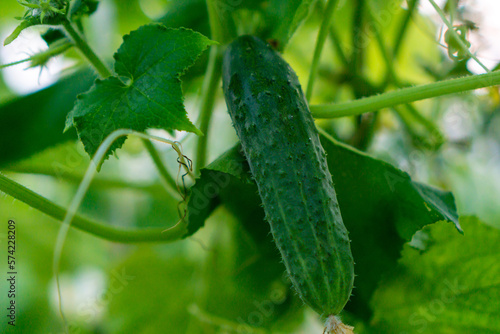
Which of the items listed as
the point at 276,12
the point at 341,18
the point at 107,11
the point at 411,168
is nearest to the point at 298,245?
the point at 276,12

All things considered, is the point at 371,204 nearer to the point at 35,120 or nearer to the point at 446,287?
the point at 446,287

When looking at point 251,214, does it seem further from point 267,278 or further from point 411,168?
point 411,168

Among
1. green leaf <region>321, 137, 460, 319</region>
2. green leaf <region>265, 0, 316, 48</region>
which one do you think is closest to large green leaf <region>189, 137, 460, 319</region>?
green leaf <region>321, 137, 460, 319</region>

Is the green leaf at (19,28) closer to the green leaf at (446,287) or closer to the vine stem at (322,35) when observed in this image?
the vine stem at (322,35)

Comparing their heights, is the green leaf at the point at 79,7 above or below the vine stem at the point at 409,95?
above

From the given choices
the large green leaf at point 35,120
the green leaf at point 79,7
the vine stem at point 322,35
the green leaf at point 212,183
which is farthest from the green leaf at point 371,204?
the large green leaf at point 35,120

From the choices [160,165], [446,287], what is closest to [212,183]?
[160,165]

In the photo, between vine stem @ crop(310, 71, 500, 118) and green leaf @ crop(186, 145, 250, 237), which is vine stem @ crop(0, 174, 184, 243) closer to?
green leaf @ crop(186, 145, 250, 237)
